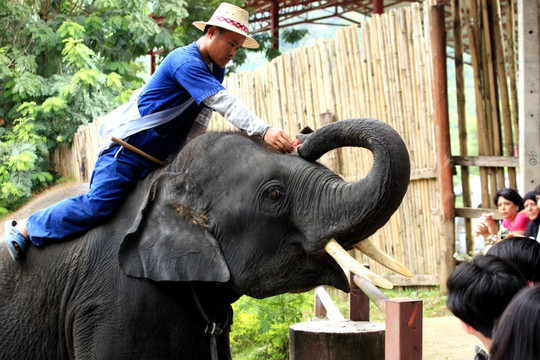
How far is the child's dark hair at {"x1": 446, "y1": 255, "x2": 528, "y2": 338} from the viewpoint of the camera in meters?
2.37

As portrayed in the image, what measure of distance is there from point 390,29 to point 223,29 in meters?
4.90

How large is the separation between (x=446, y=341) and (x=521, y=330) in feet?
15.5

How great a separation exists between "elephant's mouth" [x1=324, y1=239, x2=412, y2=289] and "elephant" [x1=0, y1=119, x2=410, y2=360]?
59 mm

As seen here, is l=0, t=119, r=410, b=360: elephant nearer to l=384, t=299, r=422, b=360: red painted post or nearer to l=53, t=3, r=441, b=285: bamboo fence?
l=384, t=299, r=422, b=360: red painted post

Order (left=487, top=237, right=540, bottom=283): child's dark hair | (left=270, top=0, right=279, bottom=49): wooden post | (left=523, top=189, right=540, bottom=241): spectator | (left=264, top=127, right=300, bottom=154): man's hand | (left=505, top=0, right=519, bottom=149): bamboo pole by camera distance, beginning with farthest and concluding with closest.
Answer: (left=270, top=0, right=279, bottom=49): wooden post < (left=505, top=0, right=519, bottom=149): bamboo pole < (left=523, top=189, right=540, bottom=241): spectator < (left=264, top=127, right=300, bottom=154): man's hand < (left=487, top=237, right=540, bottom=283): child's dark hair

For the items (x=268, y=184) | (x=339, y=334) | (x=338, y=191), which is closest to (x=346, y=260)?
(x=338, y=191)

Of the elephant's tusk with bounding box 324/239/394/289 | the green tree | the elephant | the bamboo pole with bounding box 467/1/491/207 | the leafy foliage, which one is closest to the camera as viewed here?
the elephant's tusk with bounding box 324/239/394/289

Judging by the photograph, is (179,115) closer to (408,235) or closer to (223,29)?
(223,29)

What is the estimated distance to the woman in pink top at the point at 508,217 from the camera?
5.82 metres

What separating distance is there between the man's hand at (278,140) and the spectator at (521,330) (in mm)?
1650

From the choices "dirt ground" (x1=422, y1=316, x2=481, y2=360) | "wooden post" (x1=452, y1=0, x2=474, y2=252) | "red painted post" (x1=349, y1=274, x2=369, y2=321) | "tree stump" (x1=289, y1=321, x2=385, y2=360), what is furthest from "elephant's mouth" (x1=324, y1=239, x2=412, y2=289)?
"wooden post" (x1=452, y1=0, x2=474, y2=252)

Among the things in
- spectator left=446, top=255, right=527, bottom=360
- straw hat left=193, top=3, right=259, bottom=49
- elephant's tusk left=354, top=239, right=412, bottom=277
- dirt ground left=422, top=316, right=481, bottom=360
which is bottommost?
dirt ground left=422, top=316, right=481, bottom=360

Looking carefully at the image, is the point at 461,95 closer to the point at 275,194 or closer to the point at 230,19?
the point at 230,19

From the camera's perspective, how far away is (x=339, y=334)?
13.9 ft
